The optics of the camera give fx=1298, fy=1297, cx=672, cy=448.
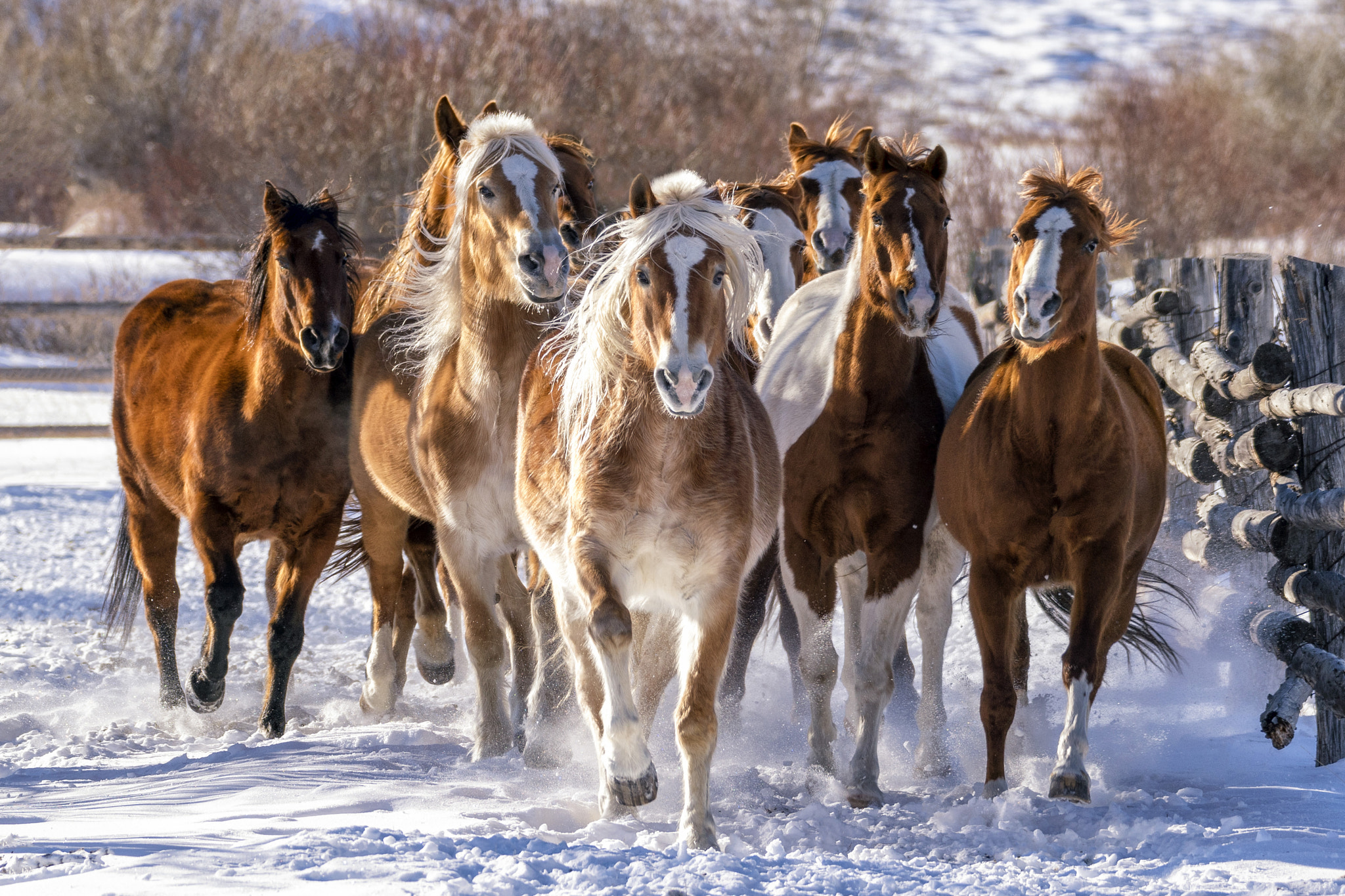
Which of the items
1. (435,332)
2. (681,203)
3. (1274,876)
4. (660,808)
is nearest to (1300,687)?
(1274,876)

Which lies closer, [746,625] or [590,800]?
[590,800]

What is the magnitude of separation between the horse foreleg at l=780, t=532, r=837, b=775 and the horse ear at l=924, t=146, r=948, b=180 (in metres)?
1.33

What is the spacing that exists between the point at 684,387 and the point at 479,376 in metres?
1.59

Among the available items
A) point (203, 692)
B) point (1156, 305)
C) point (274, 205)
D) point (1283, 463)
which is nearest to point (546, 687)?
point (203, 692)

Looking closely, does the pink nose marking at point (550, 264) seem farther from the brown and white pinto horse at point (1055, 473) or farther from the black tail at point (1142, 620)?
the black tail at point (1142, 620)

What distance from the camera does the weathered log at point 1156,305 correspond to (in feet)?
21.3

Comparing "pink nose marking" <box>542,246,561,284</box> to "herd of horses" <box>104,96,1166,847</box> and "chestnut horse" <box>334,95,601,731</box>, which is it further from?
"chestnut horse" <box>334,95,601,731</box>

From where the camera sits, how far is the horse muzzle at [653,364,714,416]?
10.6 ft

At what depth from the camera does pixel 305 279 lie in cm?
484

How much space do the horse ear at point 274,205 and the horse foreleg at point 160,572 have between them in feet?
4.90

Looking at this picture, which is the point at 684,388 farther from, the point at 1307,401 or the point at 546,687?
the point at 1307,401

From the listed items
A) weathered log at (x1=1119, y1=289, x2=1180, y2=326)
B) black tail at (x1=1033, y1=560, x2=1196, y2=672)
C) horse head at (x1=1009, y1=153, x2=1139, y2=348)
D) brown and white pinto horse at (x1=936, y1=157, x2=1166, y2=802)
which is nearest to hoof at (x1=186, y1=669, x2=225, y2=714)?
brown and white pinto horse at (x1=936, y1=157, x2=1166, y2=802)

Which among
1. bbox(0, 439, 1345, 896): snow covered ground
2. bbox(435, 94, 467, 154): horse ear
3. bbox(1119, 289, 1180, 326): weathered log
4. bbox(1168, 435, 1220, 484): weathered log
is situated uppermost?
bbox(435, 94, 467, 154): horse ear

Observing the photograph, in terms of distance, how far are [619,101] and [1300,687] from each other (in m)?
17.4
